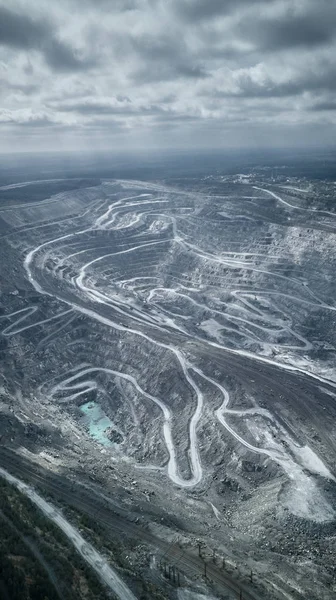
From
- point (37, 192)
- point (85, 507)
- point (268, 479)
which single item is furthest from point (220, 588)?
point (37, 192)

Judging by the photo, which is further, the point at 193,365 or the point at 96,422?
the point at 193,365

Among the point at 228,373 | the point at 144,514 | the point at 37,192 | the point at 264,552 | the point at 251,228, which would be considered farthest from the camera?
the point at 37,192

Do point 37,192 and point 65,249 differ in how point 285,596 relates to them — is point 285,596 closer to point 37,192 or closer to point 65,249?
point 65,249

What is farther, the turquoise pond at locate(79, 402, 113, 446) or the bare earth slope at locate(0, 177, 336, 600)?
the turquoise pond at locate(79, 402, 113, 446)

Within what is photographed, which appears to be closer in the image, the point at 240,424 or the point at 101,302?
the point at 240,424

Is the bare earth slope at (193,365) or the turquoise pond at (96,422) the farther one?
the turquoise pond at (96,422)

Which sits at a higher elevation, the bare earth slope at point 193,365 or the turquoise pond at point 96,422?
the bare earth slope at point 193,365

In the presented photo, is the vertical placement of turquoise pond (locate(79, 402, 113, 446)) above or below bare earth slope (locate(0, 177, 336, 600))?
below

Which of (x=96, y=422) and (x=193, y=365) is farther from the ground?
(x=193, y=365)
